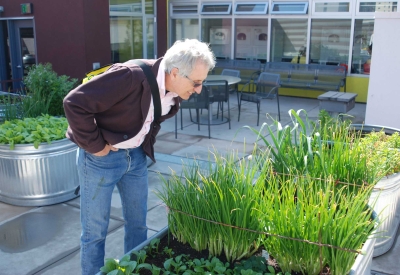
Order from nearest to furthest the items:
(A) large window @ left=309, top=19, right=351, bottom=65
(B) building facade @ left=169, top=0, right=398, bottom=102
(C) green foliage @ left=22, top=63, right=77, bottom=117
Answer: (C) green foliage @ left=22, top=63, right=77, bottom=117, (B) building facade @ left=169, top=0, right=398, bottom=102, (A) large window @ left=309, top=19, right=351, bottom=65

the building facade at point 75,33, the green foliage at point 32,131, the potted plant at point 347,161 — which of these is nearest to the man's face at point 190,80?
the potted plant at point 347,161

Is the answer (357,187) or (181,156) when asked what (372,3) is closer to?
(181,156)

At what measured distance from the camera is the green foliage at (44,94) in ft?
17.1

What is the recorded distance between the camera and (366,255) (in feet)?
7.20

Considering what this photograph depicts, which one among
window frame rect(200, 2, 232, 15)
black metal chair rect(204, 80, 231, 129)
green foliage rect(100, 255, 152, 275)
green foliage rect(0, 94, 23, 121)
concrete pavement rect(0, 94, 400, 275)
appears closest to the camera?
green foliage rect(100, 255, 152, 275)

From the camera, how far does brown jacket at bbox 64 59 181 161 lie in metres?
2.21

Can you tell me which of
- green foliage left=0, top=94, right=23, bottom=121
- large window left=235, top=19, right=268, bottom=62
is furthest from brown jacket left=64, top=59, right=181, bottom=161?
large window left=235, top=19, right=268, bottom=62

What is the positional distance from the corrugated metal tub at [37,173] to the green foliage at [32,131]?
0.07m

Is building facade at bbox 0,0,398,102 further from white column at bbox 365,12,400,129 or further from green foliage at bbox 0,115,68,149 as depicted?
green foliage at bbox 0,115,68,149

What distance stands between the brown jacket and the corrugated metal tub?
199cm

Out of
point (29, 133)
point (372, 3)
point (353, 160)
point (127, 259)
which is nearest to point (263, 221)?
point (127, 259)

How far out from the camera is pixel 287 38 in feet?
36.9

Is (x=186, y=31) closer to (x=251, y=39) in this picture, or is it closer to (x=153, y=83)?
(x=251, y=39)

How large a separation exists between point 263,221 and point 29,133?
2991 mm
